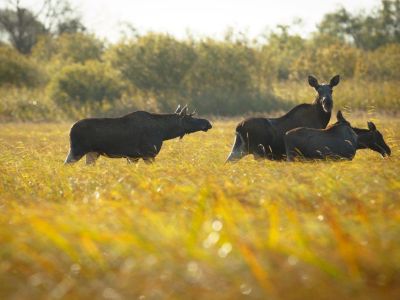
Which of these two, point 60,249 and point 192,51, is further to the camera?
point 192,51

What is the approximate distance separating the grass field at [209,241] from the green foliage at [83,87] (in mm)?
29925

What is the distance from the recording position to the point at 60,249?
6.22 meters

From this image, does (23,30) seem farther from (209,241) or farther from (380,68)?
(209,241)

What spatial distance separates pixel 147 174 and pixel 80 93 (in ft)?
Answer: 97.1

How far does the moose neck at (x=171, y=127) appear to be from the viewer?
15727 millimetres

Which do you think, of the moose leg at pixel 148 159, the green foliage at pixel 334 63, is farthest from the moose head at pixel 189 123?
the green foliage at pixel 334 63

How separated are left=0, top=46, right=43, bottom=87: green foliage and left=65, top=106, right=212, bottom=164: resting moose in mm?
30905

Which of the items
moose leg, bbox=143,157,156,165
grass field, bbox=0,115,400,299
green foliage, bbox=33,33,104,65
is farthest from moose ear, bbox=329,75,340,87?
green foliage, bbox=33,33,104,65

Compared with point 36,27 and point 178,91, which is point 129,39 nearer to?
point 178,91

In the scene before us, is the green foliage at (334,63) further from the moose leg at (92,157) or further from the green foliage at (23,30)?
the green foliage at (23,30)

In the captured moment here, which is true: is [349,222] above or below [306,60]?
above

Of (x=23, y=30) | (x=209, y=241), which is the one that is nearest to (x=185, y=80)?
(x=209, y=241)

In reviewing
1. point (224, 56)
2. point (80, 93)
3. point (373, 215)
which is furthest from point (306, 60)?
point (373, 215)

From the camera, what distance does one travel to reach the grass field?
527 centimetres
